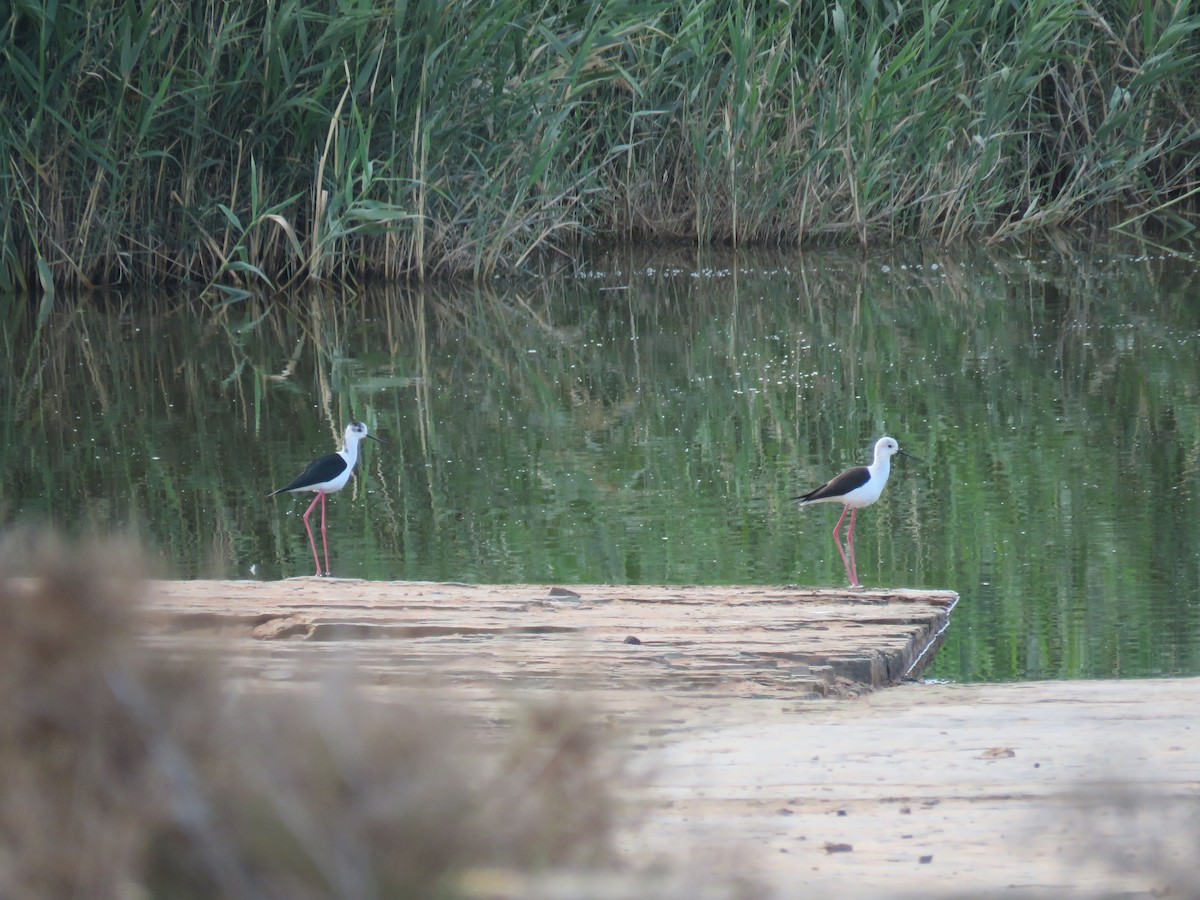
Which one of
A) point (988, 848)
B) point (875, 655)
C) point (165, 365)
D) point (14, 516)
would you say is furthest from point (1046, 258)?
point (988, 848)

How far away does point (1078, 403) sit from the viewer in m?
9.02

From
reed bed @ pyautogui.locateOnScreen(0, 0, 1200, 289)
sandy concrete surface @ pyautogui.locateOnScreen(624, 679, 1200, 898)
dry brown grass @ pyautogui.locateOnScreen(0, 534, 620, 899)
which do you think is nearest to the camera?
dry brown grass @ pyautogui.locateOnScreen(0, 534, 620, 899)

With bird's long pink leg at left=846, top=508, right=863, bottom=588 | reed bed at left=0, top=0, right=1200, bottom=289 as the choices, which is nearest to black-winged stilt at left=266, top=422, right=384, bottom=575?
bird's long pink leg at left=846, top=508, right=863, bottom=588

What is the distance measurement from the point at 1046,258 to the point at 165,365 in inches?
291

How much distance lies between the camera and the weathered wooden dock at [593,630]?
153 inches

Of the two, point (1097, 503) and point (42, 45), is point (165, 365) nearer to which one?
point (42, 45)

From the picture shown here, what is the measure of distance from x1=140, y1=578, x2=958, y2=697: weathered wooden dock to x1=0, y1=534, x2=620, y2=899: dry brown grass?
1.64 metres

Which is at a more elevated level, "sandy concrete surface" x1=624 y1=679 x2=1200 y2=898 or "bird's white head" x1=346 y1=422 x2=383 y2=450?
"sandy concrete surface" x1=624 y1=679 x2=1200 y2=898

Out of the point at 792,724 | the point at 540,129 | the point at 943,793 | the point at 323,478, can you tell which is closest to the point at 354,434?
the point at 323,478

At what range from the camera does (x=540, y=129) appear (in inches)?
535

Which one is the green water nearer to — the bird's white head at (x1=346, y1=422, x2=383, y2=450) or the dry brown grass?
the bird's white head at (x1=346, y1=422, x2=383, y2=450)

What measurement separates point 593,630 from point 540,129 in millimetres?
9662

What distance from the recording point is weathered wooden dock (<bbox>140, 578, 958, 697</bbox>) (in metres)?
3.88

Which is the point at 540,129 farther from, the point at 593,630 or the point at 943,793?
the point at 943,793
